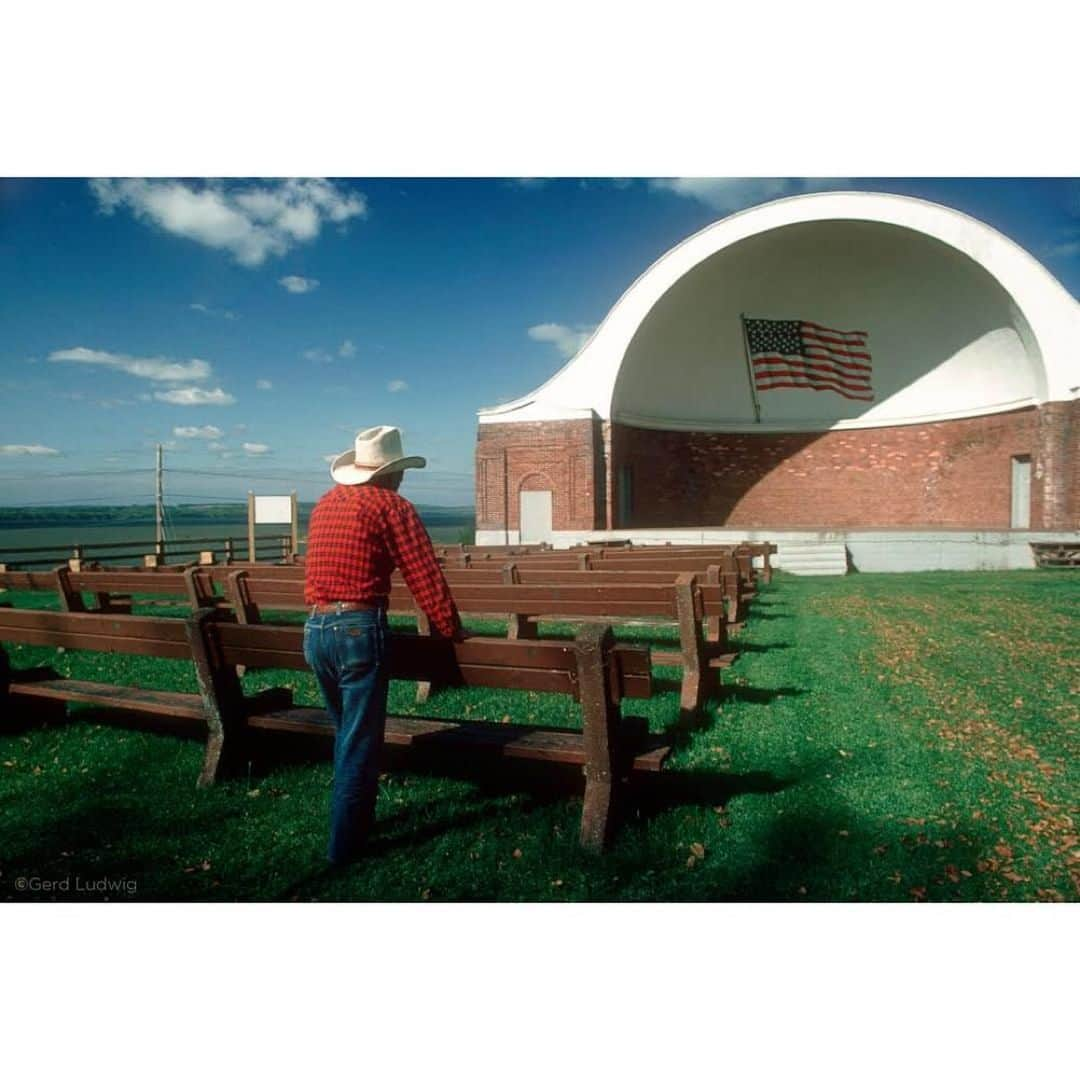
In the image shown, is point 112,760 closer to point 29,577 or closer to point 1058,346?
point 29,577

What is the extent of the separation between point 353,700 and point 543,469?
17.4 m

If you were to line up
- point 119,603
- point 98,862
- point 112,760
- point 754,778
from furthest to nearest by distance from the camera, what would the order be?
1. point 119,603
2. point 112,760
3. point 754,778
4. point 98,862

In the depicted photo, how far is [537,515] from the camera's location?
20.4 meters

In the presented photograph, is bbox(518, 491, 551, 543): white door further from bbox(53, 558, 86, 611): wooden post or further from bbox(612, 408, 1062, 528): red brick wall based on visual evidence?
bbox(53, 558, 86, 611): wooden post

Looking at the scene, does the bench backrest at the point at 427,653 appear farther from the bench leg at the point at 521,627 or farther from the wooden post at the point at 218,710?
the bench leg at the point at 521,627

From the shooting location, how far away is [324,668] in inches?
122

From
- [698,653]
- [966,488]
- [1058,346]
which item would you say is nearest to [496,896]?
[698,653]

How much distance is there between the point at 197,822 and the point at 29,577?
6116 mm

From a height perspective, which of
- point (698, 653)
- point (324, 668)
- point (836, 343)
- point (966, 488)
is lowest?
point (698, 653)

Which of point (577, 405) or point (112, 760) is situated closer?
point (112, 760)

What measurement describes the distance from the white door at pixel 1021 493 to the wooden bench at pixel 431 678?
19489mm

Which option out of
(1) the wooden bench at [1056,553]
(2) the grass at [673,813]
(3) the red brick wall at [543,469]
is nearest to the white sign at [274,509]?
(3) the red brick wall at [543,469]

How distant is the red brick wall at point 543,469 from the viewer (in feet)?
65.2

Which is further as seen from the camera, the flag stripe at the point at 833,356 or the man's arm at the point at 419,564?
the flag stripe at the point at 833,356
